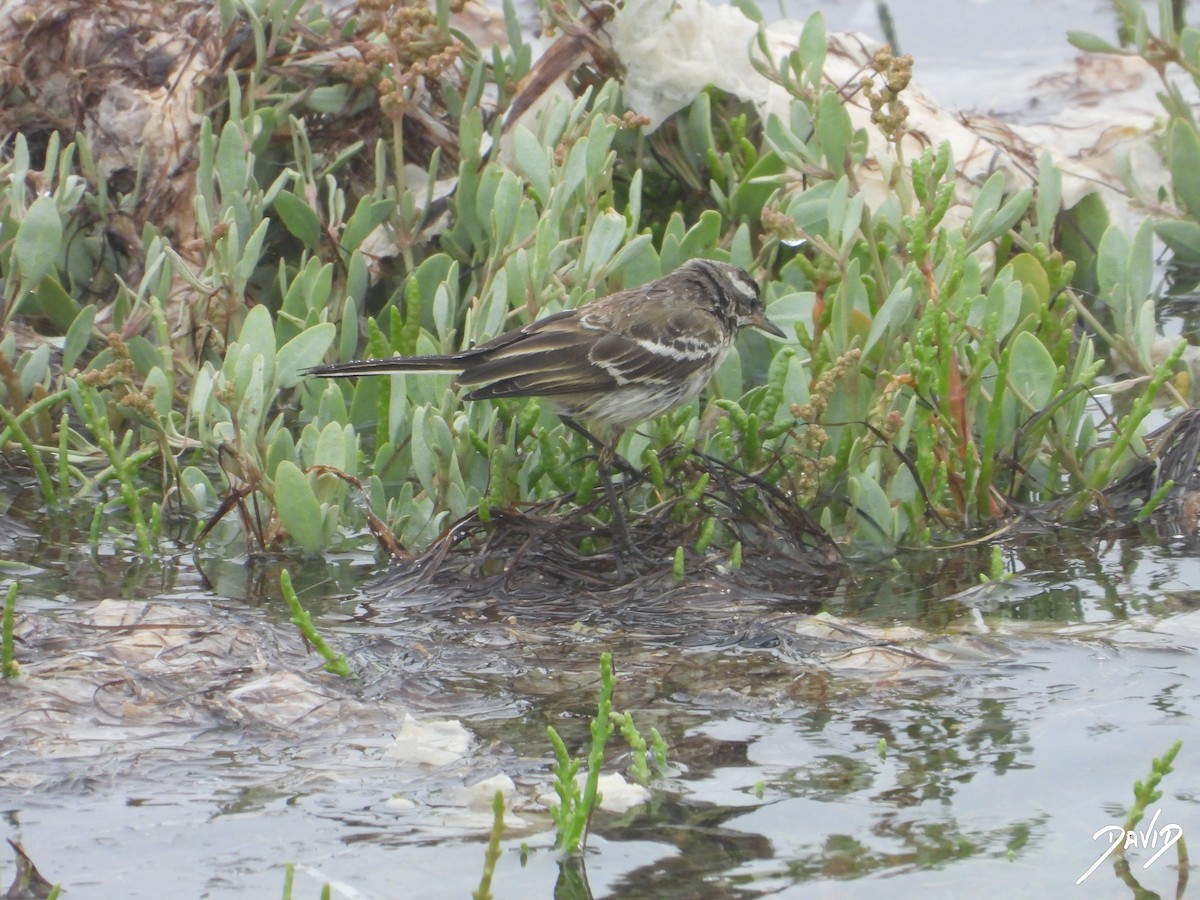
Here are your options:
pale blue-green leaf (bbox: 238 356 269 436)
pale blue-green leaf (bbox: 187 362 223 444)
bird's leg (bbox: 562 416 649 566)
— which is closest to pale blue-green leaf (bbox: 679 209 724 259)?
bird's leg (bbox: 562 416 649 566)

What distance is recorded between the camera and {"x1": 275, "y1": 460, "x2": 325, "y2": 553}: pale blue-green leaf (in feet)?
19.7

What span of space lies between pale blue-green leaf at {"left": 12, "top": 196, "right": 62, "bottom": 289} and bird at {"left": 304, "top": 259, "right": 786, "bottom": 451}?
1.59 meters

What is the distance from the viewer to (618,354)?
6.93m

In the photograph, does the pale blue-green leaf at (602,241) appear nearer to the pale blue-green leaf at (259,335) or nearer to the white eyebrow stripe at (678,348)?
the white eyebrow stripe at (678,348)

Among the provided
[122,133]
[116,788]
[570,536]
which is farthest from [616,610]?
[122,133]

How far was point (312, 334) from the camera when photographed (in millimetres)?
6352

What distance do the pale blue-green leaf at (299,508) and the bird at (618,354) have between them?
21.4 inches

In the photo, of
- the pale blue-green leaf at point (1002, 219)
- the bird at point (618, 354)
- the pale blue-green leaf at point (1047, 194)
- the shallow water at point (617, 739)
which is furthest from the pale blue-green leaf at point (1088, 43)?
the shallow water at point (617, 739)

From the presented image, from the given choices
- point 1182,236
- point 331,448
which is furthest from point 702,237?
point 1182,236

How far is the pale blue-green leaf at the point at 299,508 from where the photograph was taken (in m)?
6.02

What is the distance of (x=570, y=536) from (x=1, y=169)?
3.62m

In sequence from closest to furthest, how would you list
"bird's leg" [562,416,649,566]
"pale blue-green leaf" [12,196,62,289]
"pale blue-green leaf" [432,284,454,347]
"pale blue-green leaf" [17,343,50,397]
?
1. "bird's leg" [562,416,649,566]
2. "pale blue-green leaf" [432,284,454,347]
3. "pale blue-green leaf" [17,343,50,397]
4. "pale blue-green leaf" [12,196,62,289]

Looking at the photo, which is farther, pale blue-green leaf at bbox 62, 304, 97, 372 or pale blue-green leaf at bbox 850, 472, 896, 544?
pale blue-green leaf at bbox 62, 304, 97, 372
